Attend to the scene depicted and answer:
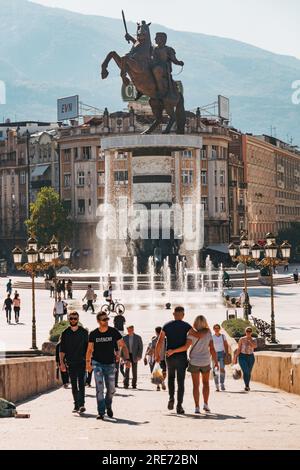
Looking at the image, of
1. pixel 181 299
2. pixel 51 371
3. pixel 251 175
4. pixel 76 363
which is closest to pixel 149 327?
pixel 181 299

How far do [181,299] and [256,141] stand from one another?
84.3m

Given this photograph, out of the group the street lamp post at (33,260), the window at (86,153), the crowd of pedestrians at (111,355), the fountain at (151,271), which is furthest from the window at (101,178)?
the crowd of pedestrians at (111,355)

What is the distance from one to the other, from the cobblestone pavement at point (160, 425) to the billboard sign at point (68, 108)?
4802 inches

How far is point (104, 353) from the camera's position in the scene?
50.7 ft

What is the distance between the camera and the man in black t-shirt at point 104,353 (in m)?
15.4

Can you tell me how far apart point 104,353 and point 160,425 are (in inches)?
69.2

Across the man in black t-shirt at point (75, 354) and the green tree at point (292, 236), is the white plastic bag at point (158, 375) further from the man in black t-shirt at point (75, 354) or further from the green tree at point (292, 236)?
the green tree at point (292, 236)

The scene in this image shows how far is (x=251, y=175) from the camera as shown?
455 ft

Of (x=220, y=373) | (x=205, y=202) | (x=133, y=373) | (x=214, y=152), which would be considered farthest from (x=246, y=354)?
(x=214, y=152)

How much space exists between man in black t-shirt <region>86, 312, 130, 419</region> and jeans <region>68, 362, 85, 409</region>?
30cm

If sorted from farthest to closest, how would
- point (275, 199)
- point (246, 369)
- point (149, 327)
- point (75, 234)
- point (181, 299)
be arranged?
1. point (275, 199)
2. point (75, 234)
3. point (181, 299)
4. point (149, 327)
5. point (246, 369)

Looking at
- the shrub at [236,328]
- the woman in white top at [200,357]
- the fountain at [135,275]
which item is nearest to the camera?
the woman in white top at [200,357]

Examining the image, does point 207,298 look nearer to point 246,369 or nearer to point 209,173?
point 246,369

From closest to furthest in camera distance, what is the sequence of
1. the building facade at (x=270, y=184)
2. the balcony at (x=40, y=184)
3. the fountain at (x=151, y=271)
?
the fountain at (x=151, y=271) → the balcony at (x=40, y=184) → the building facade at (x=270, y=184)
